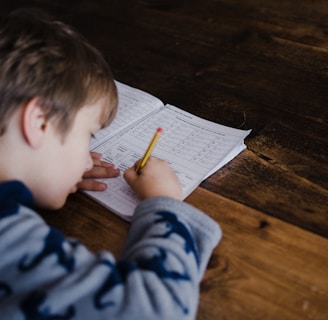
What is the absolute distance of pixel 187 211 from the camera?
763 mm

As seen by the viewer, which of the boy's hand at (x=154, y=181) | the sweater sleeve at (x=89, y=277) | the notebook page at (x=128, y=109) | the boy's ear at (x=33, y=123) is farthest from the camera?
the notebook page at (x=128, y=109)

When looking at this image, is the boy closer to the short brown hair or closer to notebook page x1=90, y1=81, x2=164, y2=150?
the short brown hair

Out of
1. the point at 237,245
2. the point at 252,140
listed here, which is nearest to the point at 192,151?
the point at 252,140

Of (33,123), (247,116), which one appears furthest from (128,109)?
(33,123)

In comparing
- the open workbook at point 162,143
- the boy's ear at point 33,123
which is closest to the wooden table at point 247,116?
the open workbook at point 162,143

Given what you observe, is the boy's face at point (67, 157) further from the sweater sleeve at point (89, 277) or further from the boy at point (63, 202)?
the sweater sleeve at point (89, 277)

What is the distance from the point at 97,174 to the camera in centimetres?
90

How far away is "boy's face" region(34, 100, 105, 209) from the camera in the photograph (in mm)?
776

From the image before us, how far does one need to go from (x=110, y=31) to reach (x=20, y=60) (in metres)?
0.75

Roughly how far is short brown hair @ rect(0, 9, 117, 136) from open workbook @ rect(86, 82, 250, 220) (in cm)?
17

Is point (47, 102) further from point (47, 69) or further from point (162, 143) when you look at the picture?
point (162, 143)

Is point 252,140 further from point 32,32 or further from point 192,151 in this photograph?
point 32,32

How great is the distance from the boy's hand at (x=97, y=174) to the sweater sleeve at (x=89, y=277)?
196 millimetres

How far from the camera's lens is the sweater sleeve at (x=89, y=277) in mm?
592
